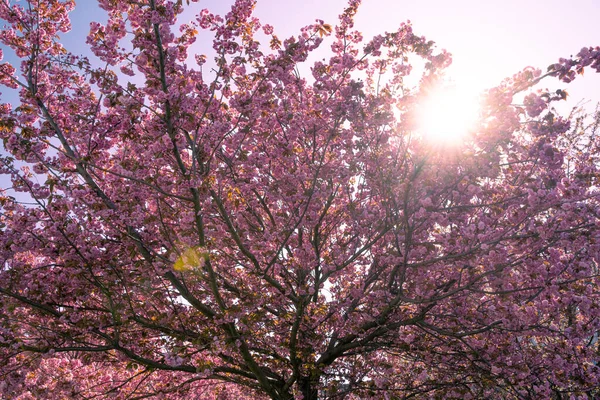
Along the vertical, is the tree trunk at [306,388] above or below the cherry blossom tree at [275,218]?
below

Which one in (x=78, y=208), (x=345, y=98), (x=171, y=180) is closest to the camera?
(x=78, y=208)

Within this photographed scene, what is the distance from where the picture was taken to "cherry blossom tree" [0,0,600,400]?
6254mm

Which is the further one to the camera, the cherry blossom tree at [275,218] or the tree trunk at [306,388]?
the tree trunk at [306,388]

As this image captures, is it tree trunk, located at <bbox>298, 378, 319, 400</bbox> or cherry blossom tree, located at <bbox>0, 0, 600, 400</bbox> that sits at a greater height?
cherry blossom tree, located at <bbox>0, 0, 600, 400</bbox>

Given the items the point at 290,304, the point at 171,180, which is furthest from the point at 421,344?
the point at 171,180

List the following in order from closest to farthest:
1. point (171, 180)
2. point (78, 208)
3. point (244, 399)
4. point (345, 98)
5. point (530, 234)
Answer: point (530, 234) < point (78, 208) < point (171, 180) < point (345, 98) < point (244, 399)

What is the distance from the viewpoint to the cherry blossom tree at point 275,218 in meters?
6.25

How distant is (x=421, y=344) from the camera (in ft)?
26.7

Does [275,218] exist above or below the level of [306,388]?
above

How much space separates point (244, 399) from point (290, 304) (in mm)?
7873

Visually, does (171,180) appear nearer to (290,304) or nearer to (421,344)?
(290,304)

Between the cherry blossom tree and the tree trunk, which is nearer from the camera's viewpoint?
the cherry blossom tree

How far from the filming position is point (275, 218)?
9.02 metres

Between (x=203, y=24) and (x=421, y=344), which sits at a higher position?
(x=203, y=24)
